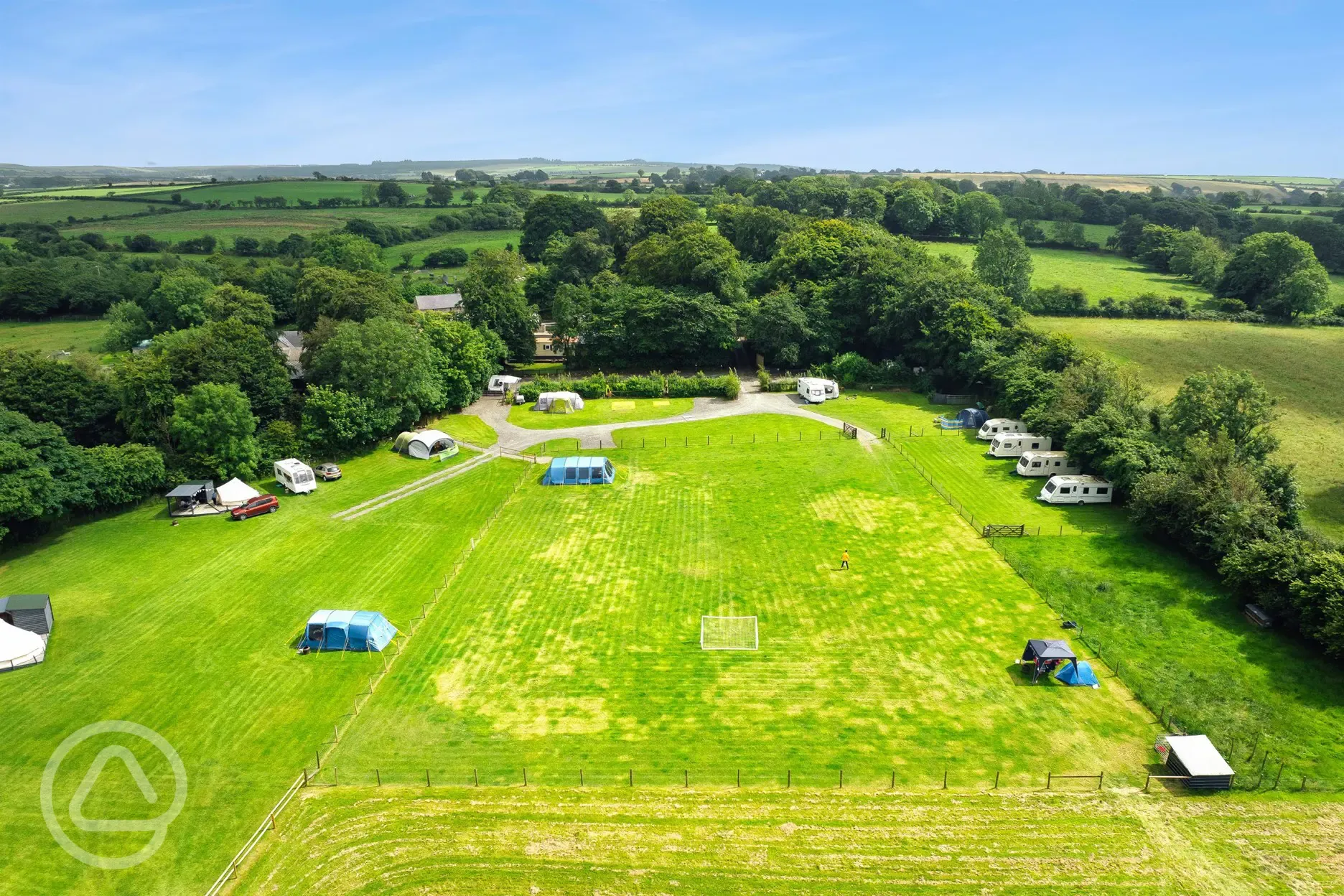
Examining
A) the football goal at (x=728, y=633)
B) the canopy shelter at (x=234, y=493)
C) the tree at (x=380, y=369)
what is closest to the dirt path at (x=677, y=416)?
the tree at (x=380, y=369)

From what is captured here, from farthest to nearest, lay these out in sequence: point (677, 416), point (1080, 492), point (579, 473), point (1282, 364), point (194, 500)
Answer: point (1282, 364) < point (677, 416) < point (579, 473) < point (194, 500) < point (1080, 492)

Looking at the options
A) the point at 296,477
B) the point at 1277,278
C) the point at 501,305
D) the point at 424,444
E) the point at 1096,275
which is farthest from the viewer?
the point at 1096,275

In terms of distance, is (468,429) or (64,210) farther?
(64,210)

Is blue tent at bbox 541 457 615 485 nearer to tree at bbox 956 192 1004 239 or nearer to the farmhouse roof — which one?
the farmhouse roof

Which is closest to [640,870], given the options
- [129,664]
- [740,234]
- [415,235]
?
[129,664]

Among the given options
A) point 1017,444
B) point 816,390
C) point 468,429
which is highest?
point 816,390

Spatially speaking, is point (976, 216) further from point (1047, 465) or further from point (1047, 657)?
point (1047, 657)

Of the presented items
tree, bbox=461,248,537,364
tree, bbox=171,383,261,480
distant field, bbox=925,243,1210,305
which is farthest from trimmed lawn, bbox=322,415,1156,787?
distant field, bbox=925,243,1210,305

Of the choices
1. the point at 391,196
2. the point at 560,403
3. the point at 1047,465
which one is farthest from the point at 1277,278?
the point at 391,196
